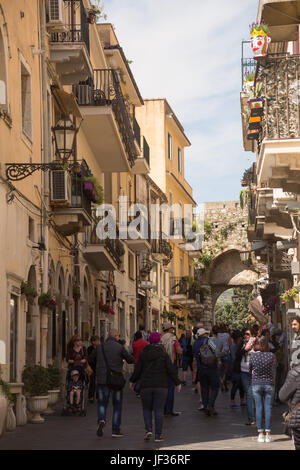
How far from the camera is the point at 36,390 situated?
51.2ft

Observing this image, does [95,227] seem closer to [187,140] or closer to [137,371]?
[137,371]

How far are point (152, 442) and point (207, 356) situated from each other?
4.71 metres

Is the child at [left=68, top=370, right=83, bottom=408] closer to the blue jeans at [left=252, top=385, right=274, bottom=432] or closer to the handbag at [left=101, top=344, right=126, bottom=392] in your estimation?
the handbag at [left=101, top=344, right=126, bottom=392]

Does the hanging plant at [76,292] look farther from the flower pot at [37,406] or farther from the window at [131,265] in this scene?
the window at [131,265]

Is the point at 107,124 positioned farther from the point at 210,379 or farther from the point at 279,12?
the point at 210,379

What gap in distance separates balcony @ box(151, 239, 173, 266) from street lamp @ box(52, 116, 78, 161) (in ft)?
71.2

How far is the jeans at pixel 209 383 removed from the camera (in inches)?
659

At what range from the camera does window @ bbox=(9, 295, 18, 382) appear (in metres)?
15.4

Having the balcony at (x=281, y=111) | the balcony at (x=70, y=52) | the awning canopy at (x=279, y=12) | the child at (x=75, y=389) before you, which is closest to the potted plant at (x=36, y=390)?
the child at (x=75, y=389)

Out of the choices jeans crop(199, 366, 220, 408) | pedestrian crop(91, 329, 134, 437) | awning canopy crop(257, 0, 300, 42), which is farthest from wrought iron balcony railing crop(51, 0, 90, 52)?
pedestrian crop(91, 329, 134, 437)

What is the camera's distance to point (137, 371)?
13.0 meters

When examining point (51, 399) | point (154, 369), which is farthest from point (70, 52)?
point (154, 369)
